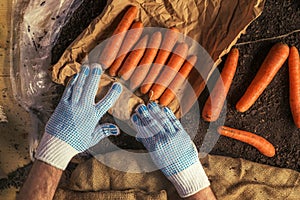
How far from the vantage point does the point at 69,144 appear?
213 centimetres

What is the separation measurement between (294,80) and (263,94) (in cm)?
17

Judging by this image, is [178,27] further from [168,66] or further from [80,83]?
[80,83]

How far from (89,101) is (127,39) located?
357 millimetres

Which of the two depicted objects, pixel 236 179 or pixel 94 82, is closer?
pixel 94 82

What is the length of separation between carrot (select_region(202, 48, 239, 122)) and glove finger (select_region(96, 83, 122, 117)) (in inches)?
18.2

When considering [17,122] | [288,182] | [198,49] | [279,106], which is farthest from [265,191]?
[17,122]

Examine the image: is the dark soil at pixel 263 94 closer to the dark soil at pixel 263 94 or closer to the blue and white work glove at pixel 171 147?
the dark soil at pixel 263 94

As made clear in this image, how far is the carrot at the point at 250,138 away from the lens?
7.66 feet

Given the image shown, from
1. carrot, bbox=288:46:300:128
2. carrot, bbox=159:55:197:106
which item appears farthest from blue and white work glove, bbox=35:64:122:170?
carrot, bbox=288:46:300:128

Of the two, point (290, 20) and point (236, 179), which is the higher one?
point (290, 20)

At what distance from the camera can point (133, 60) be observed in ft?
7.27

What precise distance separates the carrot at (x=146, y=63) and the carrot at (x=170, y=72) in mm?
81

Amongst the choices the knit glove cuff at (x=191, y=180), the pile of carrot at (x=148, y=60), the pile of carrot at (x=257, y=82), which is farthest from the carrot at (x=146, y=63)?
the knit glove cuff at (x=191, y=180)

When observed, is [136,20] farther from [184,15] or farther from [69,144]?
[69,144]
